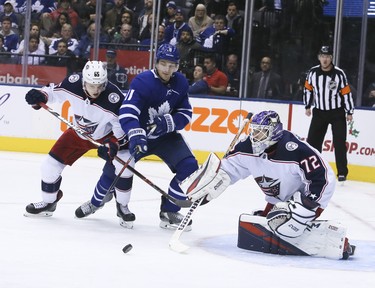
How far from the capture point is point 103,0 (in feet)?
33.6

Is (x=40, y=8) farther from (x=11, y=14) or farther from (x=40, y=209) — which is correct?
(x=40, y=209)

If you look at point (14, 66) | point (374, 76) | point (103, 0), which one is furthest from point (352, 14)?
point (14, 66)

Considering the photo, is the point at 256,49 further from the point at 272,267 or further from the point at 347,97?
the point at 272,267

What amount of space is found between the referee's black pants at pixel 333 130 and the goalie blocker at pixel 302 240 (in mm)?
3596

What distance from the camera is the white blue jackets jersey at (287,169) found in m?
4.73

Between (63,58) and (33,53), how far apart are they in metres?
0.32

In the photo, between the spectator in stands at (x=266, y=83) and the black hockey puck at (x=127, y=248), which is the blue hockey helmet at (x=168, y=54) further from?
the spectator in stands at (x=266, y=83)

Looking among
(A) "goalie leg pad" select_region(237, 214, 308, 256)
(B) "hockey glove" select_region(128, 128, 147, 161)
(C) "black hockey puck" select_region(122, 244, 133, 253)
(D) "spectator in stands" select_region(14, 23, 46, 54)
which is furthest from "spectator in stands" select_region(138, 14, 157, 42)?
(C) "black hockey puck" select_region(122, 244, 133, 253)

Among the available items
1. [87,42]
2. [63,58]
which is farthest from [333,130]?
[63,58]

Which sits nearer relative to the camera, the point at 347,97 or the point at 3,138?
the point at 347,97

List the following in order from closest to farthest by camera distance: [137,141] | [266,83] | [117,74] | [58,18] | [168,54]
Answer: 1. [137,141]
2. [168,54]
3. [266,83]
4. [117,74]
5. [58,18]

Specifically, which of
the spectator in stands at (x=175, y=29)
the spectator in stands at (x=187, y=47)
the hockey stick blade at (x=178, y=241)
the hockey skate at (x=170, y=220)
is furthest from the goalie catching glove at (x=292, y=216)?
the spectator in stands at (x=175, y=29)

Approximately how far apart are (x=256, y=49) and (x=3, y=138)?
2.64m

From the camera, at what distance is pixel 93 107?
18.1 ft
